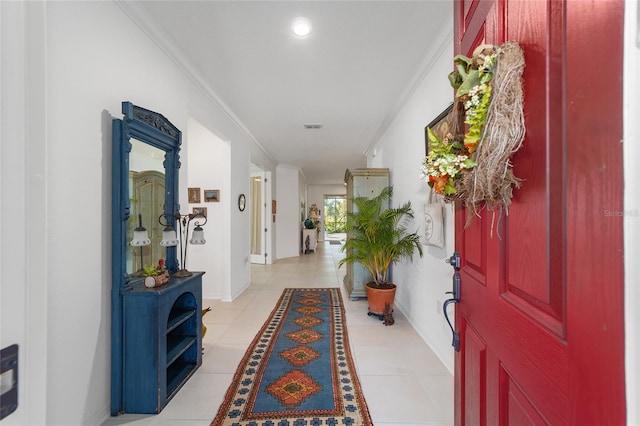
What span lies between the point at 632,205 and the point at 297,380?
210cm

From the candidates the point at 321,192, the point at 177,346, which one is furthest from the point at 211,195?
the point at 321,192

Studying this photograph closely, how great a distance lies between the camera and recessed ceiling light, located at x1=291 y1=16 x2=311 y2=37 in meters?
1.89

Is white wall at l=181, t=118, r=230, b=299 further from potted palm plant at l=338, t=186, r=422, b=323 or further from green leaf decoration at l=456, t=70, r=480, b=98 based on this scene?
green leaf decoration at l=456, t=70, r=480, b=98

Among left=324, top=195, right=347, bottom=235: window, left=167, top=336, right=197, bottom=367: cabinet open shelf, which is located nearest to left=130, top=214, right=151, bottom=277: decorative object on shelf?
left=167, top=336, right=197, bottom=367: cabinet open shelf

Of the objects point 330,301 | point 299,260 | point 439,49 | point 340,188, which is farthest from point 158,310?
point 340,188

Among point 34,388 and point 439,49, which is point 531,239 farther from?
point 439,49

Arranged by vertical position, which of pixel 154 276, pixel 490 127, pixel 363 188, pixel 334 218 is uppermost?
pixel 363 188

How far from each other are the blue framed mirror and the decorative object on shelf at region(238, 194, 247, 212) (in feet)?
6.25

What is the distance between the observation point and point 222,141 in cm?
374

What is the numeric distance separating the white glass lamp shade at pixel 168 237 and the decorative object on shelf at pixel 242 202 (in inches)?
80.3

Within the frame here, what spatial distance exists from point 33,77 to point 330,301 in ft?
12.1

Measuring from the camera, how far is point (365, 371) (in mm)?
2086

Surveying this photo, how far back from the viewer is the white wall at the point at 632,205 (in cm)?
38

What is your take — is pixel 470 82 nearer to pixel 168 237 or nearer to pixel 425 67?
pixel 425 67
